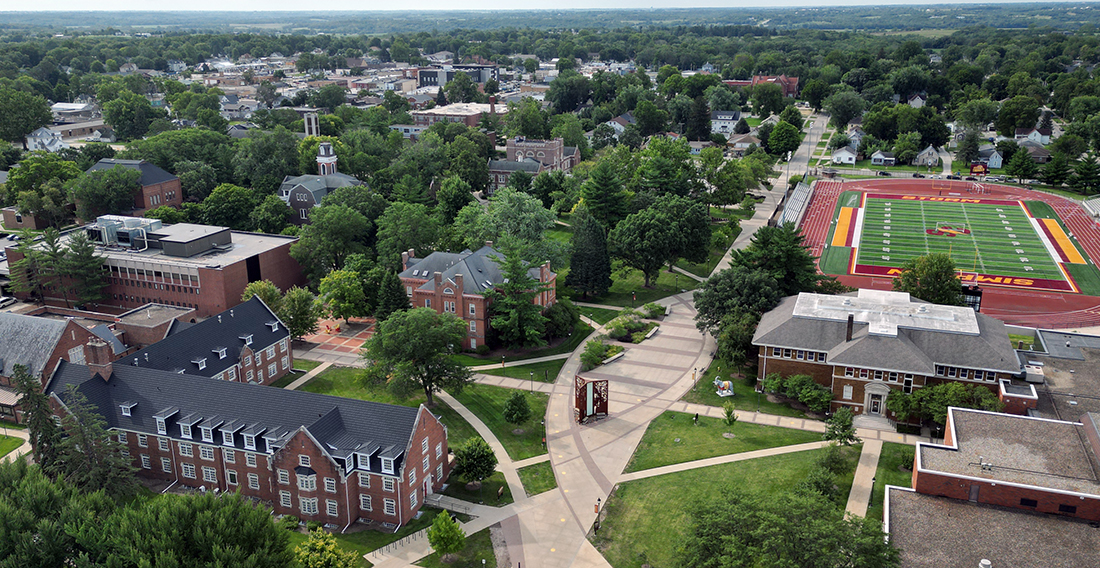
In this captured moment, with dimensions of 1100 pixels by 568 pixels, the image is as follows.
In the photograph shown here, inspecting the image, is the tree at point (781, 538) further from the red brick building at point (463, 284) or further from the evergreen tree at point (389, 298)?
the evergreen tree at point (389, 298)

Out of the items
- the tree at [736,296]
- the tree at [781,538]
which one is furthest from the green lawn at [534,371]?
the tree at [781,538]

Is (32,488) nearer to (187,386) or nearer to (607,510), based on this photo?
(187,386)

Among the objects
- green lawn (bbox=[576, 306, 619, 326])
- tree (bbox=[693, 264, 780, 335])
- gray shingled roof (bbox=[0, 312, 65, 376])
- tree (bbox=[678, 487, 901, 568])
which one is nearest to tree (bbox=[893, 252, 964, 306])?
tree (bbox=[693, 264, 780, 335])

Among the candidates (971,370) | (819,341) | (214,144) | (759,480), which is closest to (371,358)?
(759,480)

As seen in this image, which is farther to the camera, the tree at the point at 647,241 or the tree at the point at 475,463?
the tree at the point at 647,241

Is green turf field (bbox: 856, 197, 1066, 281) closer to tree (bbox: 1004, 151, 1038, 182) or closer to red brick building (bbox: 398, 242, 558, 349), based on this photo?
tree (bbox: 1004, 151, 1038, 182)

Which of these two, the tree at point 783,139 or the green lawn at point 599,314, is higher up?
the tree at point 783,139

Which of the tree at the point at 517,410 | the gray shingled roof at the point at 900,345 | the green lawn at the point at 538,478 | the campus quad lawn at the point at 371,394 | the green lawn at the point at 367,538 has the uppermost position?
the gray shingled roof at the point at 900,345
